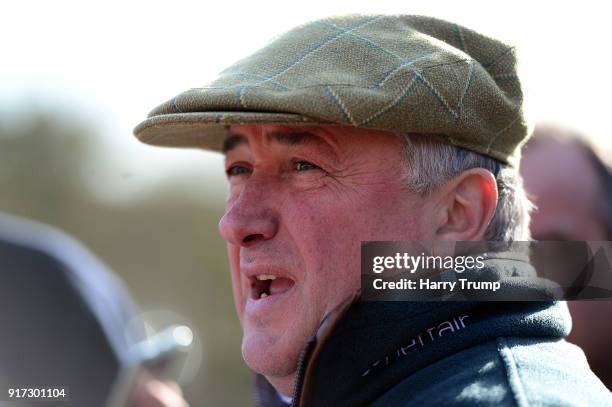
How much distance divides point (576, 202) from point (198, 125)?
161 centimetres

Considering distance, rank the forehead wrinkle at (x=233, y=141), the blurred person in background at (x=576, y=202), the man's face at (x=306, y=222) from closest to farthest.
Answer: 1. the man's face at (x=306, y=222)
2. the forehead wrinkle at (x=233, y=141)
3. the blurred person in background at (x=576, y=202)

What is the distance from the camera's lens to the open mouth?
2447mm

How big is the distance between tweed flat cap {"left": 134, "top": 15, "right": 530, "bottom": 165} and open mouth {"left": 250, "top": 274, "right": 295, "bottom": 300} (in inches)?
18.5

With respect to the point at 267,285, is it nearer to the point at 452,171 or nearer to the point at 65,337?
the point at 452,171

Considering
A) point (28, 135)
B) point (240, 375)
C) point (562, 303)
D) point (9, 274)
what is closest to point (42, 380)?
point (9, 274)

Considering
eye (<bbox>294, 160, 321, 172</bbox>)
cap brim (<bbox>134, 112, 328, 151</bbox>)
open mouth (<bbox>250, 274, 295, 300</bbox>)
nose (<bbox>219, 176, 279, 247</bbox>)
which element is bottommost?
open mouth (<bbox>250, 274, 295, 300</bbox>)

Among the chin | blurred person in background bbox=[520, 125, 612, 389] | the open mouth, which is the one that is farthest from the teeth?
blurred person in background bbox=[520, 125, 612, 389]

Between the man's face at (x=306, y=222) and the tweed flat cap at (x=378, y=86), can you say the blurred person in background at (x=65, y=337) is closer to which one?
the man's face at (x=306, y=222)

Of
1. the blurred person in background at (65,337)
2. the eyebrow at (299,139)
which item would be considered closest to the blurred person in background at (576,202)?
the eyebrow at (299,139)

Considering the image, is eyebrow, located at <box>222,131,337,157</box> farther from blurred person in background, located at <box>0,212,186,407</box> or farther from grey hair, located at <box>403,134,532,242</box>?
blurred person in background, located at <box>0,212,186,407</box>

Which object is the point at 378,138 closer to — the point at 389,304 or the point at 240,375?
the point at 389,304

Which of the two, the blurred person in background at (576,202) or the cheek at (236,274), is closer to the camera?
the cheek at (236,274)

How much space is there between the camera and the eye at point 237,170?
2665mm

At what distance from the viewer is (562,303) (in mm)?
Answer: 2318
